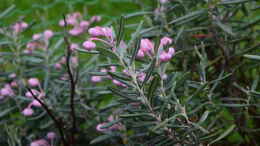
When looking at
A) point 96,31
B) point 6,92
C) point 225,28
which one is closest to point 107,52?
point 96,31

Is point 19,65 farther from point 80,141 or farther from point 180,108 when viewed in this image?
point 180,108

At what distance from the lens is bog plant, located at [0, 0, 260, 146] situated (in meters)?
0.64

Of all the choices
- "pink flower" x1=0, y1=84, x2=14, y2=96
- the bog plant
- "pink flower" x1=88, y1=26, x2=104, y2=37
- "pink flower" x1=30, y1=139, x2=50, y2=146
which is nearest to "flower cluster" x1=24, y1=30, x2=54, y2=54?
the bog plant

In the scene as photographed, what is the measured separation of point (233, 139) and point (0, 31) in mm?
794

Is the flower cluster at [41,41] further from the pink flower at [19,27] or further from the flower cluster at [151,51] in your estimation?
the flower cluster at [151,51]

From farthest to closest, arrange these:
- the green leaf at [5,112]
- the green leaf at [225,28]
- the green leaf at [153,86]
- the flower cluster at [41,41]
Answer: the flower cluster at [41,41], the green leaf at [5,112], the green leaf at [225,28], the green leaf at [153,86]

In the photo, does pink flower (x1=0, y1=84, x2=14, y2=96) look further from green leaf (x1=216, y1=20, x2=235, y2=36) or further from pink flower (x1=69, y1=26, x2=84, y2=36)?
green leaf (x1=216, y1=20, x2=235, y2=36)

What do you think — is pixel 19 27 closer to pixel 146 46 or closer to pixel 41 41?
pixel 41 41

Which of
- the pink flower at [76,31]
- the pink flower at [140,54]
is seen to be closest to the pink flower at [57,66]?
the pink flower at [76,31]

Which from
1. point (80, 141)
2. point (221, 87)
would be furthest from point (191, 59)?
point (80, 141)

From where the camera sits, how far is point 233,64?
1.05 metres

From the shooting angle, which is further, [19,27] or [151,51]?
[19,27]

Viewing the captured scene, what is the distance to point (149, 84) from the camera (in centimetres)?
65

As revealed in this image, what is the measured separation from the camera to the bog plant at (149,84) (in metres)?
0.64
